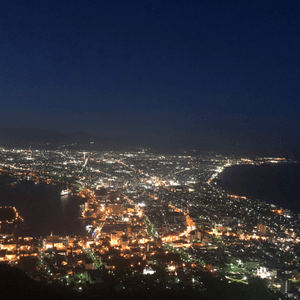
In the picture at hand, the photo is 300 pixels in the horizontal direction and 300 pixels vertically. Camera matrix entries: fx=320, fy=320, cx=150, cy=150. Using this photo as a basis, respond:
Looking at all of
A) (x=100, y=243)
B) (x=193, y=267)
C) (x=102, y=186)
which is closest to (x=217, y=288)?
(x=193, y=267)

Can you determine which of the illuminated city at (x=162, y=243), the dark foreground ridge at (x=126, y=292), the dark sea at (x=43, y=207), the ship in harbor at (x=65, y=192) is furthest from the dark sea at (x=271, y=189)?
the dark sea at (x=43, y=207)

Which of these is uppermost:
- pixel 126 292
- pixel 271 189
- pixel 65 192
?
pixel 126 292

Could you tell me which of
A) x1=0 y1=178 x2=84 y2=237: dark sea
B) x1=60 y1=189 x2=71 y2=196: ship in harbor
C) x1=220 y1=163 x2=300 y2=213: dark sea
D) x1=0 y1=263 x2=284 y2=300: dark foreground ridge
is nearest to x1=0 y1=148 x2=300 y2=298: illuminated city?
x1=60 y1=189 x2=71 y2=196: ship in harbor

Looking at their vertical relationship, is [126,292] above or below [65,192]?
above

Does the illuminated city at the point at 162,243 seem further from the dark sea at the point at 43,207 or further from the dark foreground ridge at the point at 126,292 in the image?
the dark sea at the point at 43,207

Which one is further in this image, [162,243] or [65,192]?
[65,192]

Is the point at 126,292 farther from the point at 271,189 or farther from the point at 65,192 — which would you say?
the point at 271,189

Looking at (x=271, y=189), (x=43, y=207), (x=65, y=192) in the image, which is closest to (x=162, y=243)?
(x=43, y=207)

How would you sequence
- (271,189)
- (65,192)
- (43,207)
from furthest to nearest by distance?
(271,189) → (65,192) → (43,207)
